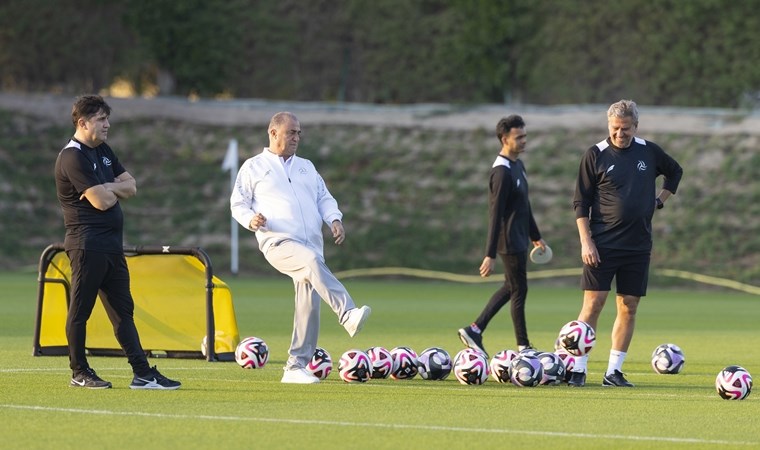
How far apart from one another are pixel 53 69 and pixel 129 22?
3.36 meters

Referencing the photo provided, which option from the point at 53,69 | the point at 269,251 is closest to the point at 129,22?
the point at 53,69

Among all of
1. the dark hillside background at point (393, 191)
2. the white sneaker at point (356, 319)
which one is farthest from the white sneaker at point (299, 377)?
the dark hillside background at point (393, 191)

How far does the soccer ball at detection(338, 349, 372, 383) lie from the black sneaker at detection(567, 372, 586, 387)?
173 cm

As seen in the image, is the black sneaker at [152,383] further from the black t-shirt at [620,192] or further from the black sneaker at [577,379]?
the black t-shirt at [620,192]

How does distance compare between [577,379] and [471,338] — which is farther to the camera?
[471,338]

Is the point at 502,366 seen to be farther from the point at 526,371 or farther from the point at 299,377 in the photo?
the point at 299,377

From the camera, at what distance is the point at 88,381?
1188 centimetres

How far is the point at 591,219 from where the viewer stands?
12922 mm

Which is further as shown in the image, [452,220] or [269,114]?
[269,114]

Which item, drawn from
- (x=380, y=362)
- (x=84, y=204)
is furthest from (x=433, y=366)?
(x=84, y=204)

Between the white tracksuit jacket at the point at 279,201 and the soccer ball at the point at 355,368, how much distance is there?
0.98m

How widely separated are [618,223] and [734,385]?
184 cm

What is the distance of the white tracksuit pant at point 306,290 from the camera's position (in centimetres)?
1236

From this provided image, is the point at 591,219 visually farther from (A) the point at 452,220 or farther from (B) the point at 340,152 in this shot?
(B) the point at 340,152
